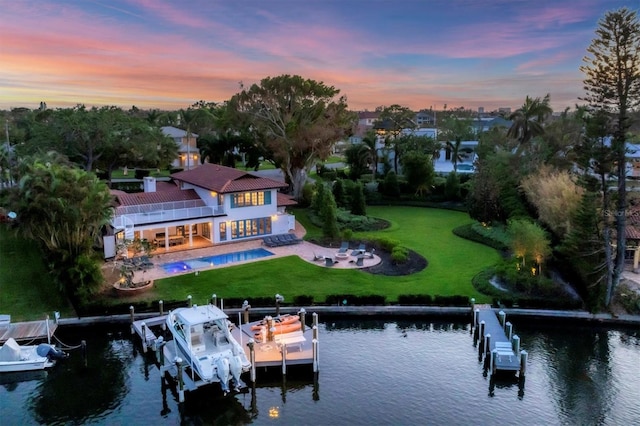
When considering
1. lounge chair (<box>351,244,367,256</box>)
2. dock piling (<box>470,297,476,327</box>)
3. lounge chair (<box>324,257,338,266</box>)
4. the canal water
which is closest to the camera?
the canal water

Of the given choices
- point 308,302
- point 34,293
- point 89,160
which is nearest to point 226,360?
point 308,302

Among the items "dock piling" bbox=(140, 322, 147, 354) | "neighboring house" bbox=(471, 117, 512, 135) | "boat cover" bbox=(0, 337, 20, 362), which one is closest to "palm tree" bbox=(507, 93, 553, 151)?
"neighboring house" bbox=(471, 117, 512, 135)

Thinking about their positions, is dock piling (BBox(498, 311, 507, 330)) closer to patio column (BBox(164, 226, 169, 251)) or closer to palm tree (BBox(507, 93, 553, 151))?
patio column (BBox(164, 226, 169, 251))

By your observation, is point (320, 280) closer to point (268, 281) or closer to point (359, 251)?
point (268, 281)

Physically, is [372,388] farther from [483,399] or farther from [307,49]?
[307,49]

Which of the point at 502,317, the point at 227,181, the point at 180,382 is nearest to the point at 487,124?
the point at 227,181

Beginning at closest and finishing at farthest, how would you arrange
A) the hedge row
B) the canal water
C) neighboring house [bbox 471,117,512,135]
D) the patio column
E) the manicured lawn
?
1. the canal water
2. the hedge row
3. the manicured lawn
4. the patio column
5. neighboring house [bbox 471,117,512,135]

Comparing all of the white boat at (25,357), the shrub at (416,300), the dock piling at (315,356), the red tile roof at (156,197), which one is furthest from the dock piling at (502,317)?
the red tile roof at (156,197)
